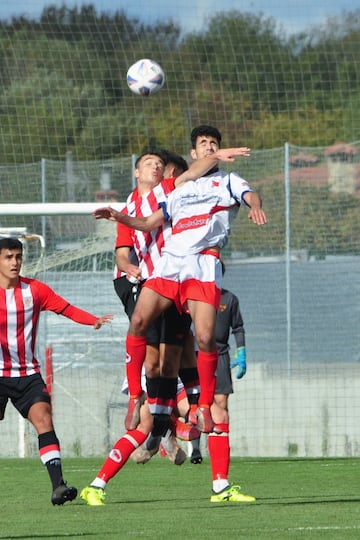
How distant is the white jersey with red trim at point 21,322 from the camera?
8797 millimetres

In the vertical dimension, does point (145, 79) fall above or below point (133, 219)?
above

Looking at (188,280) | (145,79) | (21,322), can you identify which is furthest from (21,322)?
(145,79)

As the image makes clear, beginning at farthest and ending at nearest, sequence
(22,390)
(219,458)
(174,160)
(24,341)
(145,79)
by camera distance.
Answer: (145,79), (174,160), (24,341), (22,390), (219,458)

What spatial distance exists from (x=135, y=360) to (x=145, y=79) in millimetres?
4082

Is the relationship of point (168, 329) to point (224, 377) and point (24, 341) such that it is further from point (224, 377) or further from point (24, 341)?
point (224, 377)

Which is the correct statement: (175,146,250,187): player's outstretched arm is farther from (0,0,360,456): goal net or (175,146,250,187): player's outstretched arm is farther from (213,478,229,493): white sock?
(0,0,360,456): goal net

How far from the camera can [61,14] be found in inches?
996

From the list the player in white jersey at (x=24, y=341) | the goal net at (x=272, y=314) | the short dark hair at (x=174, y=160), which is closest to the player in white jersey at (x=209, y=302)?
the player in white jersey at (x=24, y=341)

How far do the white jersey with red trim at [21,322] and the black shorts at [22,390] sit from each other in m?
0.05

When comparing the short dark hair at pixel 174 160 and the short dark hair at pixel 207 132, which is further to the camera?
the short dark hair at pixel 174 160

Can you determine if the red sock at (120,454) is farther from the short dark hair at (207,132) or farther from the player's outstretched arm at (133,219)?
the short dark hair at (207,132)

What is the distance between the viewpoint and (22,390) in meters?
8.75

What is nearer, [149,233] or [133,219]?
[133,219]

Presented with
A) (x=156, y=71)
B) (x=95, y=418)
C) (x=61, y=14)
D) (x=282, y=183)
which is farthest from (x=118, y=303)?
(x=61, y=14)
